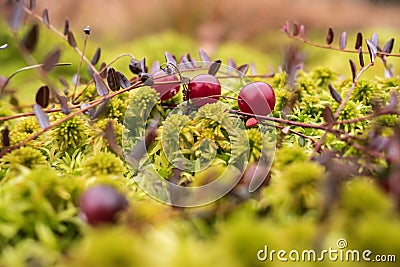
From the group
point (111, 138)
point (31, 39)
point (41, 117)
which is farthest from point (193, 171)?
point (31, 39)

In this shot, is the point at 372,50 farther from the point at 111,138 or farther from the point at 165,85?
the point at 111,138

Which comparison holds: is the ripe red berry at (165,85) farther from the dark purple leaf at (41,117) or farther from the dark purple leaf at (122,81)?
the dark purple leaf at (41,117)

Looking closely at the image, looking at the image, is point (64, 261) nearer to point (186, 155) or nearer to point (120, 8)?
point (186, 155)

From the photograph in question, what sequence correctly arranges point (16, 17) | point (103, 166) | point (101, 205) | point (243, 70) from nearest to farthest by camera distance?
point (101, 205)
point (103, 166)
point (16, 17)
point (243, 70)

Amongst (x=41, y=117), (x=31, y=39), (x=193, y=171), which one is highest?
(x=31, y=39)

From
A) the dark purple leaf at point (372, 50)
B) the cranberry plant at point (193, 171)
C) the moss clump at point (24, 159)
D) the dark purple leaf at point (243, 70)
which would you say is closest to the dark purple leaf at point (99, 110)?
the cranberry plant at point (193, 171)

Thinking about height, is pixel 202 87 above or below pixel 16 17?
below

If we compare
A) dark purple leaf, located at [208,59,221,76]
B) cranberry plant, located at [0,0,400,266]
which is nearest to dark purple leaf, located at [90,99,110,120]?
cranberry plant, located at [0,0,400,266]
